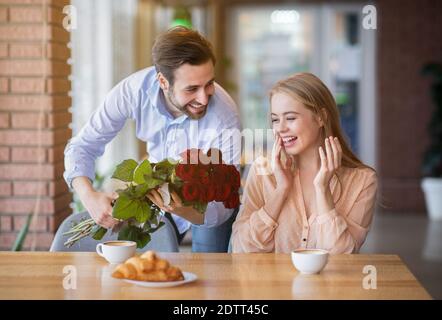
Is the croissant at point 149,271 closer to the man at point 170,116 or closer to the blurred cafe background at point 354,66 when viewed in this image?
the man at point 170,116

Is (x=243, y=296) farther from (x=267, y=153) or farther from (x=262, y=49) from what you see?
(x=262, y=49)

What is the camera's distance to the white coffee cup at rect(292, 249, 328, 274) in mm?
2123

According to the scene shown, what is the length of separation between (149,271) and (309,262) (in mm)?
406

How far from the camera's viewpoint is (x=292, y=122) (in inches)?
105

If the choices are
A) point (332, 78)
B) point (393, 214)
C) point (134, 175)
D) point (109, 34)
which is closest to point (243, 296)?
point (134, 175)

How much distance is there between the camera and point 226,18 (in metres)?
Answer: 9.89

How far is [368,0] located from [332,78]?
0.98 m

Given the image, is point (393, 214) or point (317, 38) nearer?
point (393, 214)

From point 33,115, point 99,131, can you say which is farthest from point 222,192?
point 33,115

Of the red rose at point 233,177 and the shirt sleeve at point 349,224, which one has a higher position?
the red rose at point 233,177

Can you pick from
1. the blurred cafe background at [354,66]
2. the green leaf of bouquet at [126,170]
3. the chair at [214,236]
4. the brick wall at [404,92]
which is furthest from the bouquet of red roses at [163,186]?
the brick wall at [404,92]

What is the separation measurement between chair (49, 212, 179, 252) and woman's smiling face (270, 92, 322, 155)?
45cm

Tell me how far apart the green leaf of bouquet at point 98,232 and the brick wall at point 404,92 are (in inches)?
271

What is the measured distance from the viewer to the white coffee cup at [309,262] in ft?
6.97
